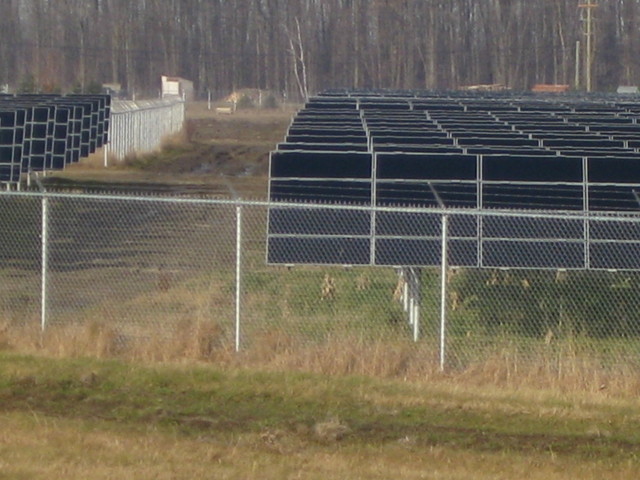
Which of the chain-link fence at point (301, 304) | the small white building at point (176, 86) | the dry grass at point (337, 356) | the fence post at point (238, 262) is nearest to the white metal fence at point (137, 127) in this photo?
the chain-link fence at point (301, 304)

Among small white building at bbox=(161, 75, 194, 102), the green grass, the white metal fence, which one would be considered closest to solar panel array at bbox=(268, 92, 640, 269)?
the green grass

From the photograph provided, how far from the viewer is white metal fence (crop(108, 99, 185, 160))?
45062 millimetres

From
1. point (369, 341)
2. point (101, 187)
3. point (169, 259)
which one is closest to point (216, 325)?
point (369, 341)

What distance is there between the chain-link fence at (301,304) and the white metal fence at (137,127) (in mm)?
20722

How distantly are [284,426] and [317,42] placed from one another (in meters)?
94.7

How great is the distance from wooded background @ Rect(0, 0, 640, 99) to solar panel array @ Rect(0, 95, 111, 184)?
56744 mm

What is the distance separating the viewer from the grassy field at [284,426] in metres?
9.94

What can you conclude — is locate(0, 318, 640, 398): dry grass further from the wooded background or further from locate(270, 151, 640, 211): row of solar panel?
the wooded background

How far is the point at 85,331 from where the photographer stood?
14.1 m

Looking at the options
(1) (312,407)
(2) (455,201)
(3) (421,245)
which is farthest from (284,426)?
(2) (455,201)

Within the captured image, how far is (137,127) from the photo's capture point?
160ft

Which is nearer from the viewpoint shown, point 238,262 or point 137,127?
point 238,262

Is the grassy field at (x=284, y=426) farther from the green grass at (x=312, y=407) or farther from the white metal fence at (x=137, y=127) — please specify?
the white metal fence at (x=137, y=127)

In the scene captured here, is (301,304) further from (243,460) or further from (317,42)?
(317,42)
